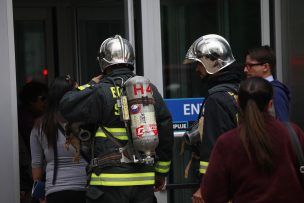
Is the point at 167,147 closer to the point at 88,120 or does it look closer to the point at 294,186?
the point at 88,120

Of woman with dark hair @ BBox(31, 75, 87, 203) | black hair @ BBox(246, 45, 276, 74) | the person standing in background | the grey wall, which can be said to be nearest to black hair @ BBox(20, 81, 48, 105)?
the person standing in background

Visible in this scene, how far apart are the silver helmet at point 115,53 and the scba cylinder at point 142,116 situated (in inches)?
12.4

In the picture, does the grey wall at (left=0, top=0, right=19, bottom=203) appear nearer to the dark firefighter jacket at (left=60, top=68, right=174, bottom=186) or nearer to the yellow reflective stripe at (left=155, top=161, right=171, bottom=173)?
the dark firefighter jacket at (left=60, top=68, right=174, bottom=186)

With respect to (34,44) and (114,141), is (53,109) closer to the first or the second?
(114,141)

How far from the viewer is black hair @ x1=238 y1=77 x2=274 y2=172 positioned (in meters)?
3.34

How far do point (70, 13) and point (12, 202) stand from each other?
3.18 meters

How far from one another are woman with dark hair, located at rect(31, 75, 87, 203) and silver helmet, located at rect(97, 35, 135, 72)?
1.55ft

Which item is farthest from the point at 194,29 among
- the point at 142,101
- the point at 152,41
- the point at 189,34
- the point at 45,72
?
the point at 45,72

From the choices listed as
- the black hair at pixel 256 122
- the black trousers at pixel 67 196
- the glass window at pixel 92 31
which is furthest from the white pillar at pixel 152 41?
the black hair at pixel 256 122

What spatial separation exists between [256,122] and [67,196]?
200 cm

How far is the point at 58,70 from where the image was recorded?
331 inches

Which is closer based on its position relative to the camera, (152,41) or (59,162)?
(59,162)

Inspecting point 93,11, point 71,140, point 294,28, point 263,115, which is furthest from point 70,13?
point 263,115

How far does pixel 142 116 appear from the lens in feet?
14.2
